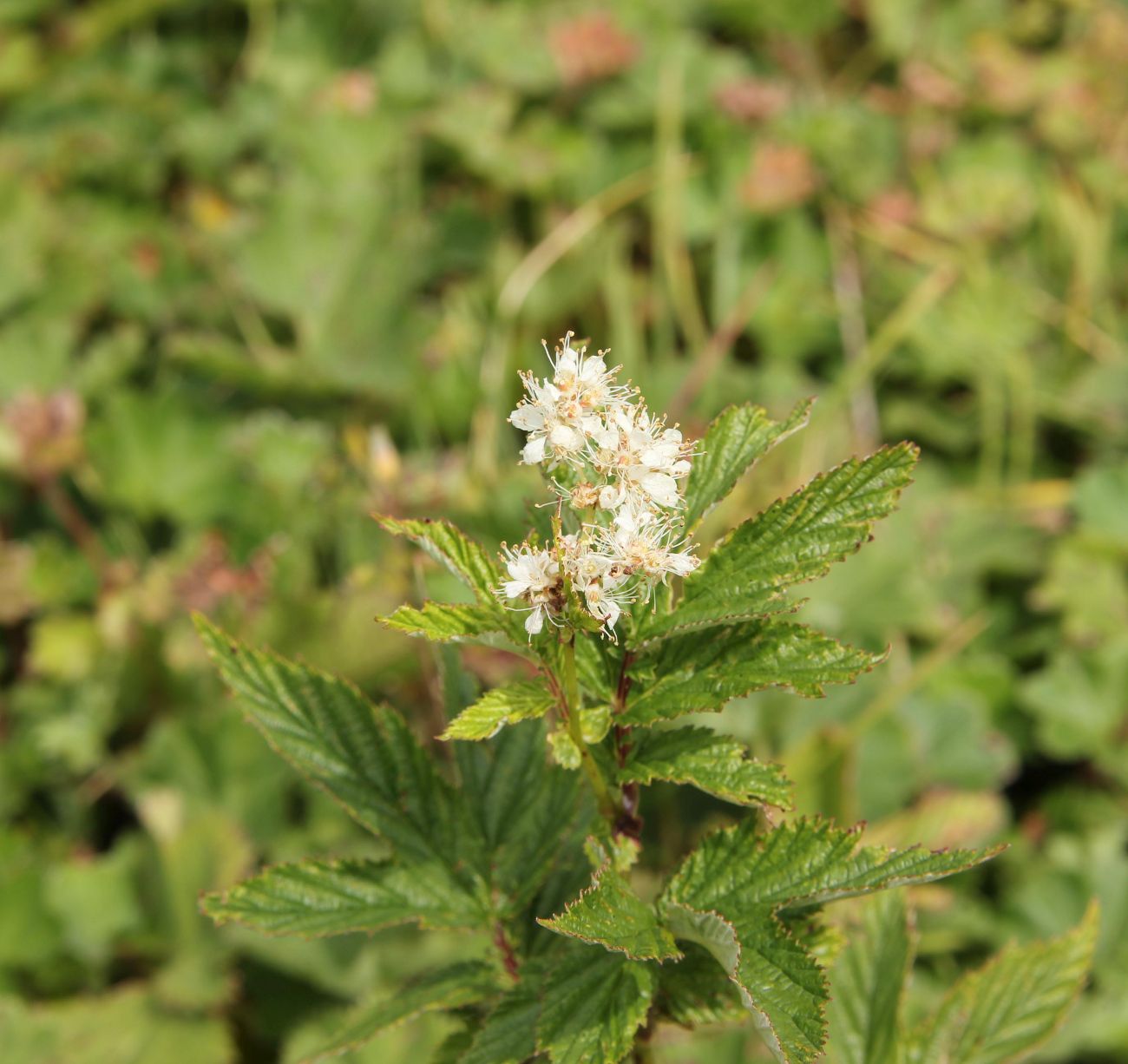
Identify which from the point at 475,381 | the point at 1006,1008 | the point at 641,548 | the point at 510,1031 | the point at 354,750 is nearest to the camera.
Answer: the point at 641,548

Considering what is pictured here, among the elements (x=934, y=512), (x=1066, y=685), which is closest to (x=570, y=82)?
(x=934, y=512)

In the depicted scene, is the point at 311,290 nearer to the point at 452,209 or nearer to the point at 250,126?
the point at 452,209

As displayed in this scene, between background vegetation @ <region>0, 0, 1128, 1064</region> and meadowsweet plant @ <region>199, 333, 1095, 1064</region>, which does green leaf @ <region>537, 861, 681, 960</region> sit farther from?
background vegetation @ <region>0, 0, 1128, 1064</region>

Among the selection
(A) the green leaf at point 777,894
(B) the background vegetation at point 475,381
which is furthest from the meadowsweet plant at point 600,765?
(B) the background vegetation at point 475,381

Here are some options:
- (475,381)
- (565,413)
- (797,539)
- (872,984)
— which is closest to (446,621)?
→ (565,413)

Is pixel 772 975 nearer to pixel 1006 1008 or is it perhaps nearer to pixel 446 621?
pixel 446 621
